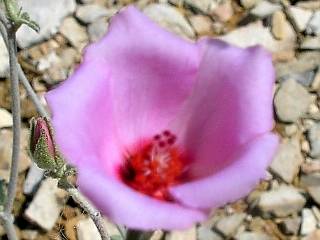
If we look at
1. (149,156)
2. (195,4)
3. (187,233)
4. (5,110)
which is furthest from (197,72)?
(195,4)

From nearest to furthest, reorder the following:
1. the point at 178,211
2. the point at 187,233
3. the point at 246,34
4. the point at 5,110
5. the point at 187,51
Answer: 1. the point at 178,211
2. the point at 187,51
3. the point at 187,233
4. the point at 5,110
5. the point at 246,34

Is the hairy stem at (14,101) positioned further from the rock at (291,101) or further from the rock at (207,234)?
the rock at (291,101)

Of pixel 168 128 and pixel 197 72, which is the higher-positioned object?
pixel 197 72

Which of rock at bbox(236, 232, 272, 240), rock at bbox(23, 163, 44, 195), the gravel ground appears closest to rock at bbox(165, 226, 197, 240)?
the gravel ground

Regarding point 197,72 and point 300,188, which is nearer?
point 197,72

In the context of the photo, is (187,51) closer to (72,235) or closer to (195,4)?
(72,235)

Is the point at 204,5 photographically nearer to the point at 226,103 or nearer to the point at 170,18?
the point at 170,18

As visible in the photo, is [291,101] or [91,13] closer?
[291,101]

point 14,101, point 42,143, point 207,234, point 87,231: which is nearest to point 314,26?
point 207,234
